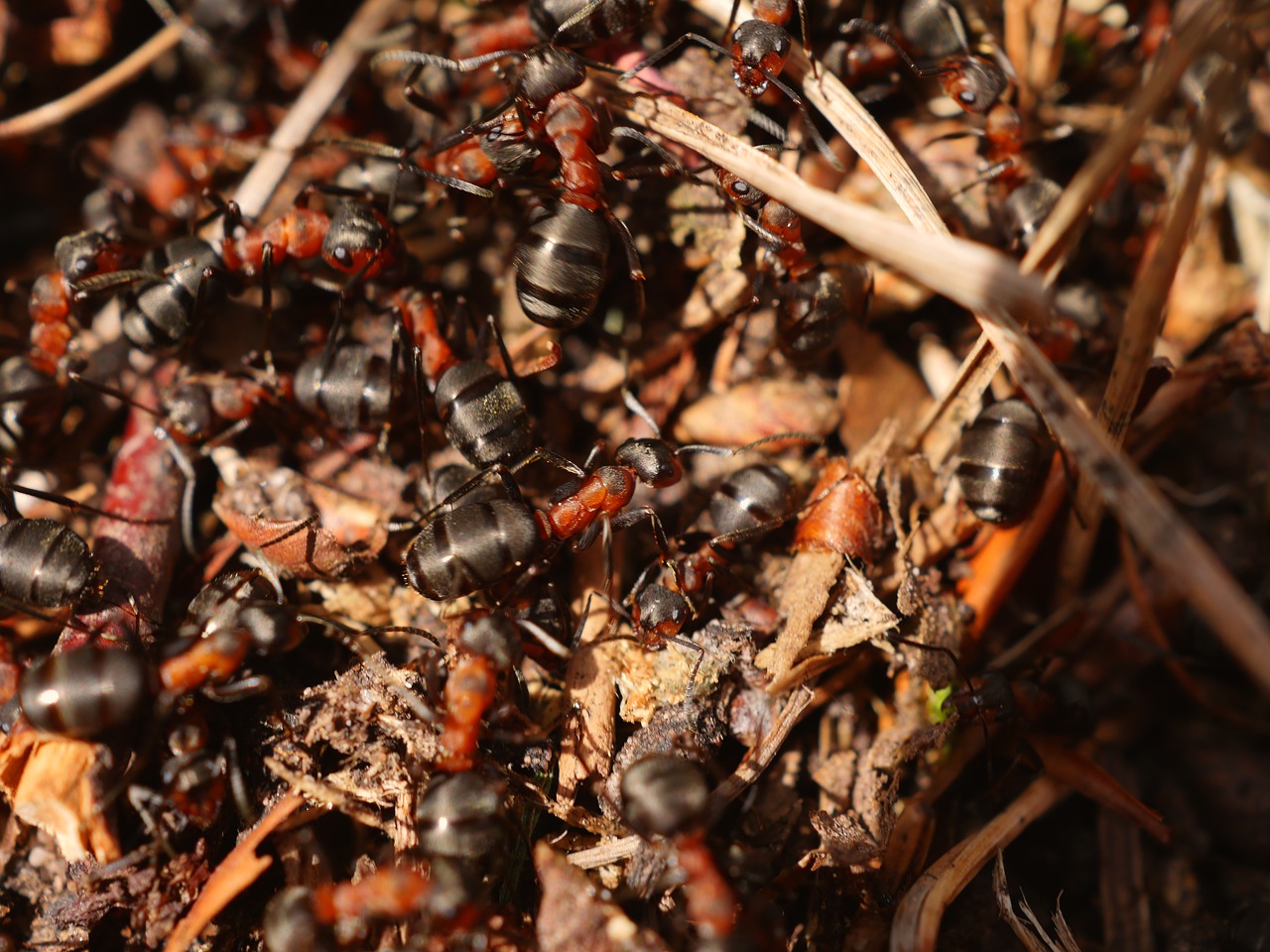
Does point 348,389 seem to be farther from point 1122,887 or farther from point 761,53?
point 1122,887

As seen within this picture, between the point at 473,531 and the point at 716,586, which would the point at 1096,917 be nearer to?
the point at 716,586

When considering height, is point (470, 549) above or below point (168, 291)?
below

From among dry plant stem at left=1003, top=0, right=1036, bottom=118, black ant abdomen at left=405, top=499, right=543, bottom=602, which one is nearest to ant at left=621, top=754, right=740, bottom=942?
black ant abdomen at left=405, top=499, right=543, bottom=602

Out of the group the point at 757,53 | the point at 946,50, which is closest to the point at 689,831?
the point at 757,53

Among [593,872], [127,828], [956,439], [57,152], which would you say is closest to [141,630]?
[127,828]

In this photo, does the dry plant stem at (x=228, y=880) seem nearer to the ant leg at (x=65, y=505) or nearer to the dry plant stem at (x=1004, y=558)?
the ant leg at (x=65, y=505)

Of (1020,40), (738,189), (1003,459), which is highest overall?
(1020,40)
